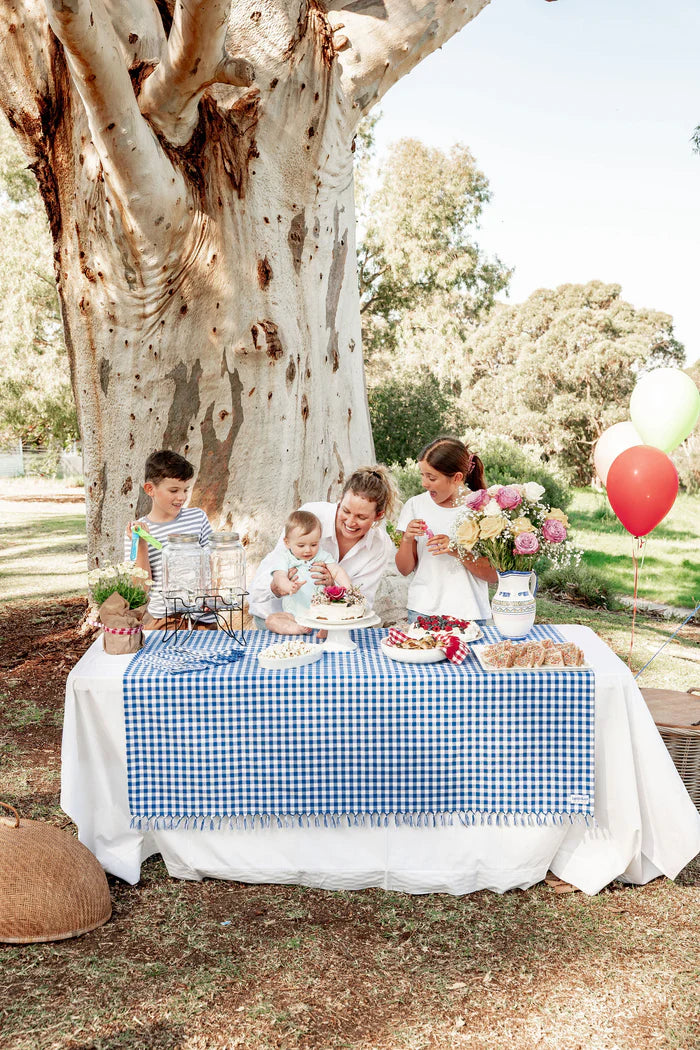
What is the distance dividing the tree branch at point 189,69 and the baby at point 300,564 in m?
2.39

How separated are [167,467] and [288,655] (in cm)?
132

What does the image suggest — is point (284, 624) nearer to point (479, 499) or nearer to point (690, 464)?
point (479, 499)

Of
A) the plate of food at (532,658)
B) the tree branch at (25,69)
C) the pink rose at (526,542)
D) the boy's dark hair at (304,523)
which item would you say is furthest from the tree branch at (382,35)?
the plate of food at (532,658)

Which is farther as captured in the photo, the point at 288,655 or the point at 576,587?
the point at 576,587

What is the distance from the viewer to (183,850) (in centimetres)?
357

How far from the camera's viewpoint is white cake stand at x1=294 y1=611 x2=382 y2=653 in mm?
3641

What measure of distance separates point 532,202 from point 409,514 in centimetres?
3846

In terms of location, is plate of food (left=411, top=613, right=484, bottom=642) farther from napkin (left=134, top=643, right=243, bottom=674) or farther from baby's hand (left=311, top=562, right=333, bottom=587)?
napkin (left=134, top=643, right=243, bottom=674)

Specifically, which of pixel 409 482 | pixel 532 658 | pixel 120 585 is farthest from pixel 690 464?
pixel 120 585

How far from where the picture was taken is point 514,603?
153 inches

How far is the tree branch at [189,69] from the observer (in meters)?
4.30

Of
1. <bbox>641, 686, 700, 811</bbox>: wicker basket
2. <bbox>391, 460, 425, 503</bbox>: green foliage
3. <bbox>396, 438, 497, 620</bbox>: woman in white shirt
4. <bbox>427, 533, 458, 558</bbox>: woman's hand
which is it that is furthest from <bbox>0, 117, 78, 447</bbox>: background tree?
<bbox>641, 686, 700, 811</bbox>: wicker basket

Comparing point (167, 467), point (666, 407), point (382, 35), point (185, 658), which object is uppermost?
point (382, 35)

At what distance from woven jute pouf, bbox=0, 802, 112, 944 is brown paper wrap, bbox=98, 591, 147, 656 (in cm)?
76
